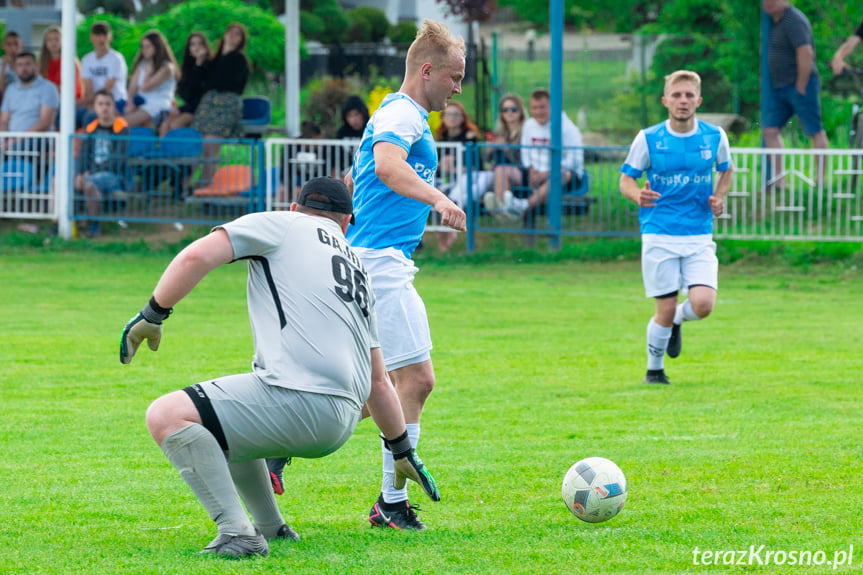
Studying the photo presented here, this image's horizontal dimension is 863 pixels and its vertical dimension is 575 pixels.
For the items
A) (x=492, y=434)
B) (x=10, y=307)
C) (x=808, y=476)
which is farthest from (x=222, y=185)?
(x=808, y=476)

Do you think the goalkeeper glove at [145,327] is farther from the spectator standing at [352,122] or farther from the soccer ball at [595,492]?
the spectator standing at [352,122]

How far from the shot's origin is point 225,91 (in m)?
19.5

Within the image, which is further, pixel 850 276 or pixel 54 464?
pixel 850 276

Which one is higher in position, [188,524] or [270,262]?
[270,262]

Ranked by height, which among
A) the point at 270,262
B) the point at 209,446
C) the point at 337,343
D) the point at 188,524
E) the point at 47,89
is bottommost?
the point at 188,524

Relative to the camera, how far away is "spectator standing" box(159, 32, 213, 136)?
19391 millimetres

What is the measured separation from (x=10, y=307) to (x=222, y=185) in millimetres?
5064

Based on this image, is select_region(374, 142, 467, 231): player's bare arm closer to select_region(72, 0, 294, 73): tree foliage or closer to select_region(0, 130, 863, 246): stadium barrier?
select_region(0, 130, 863, 246): stadium barrier

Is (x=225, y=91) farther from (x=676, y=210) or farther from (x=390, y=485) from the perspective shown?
(x=390, y=485)

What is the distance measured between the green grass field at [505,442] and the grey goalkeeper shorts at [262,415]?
0.45m

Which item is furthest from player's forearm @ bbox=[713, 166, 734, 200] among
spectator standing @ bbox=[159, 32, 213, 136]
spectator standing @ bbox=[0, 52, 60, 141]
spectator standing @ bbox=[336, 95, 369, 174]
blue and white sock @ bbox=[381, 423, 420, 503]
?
spectator standing @ bbox=[0, 52, 60, 141]

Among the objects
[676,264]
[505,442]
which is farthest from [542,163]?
[505,442]

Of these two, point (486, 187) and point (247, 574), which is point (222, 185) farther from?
point (247, 574)

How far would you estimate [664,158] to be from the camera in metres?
10.0
